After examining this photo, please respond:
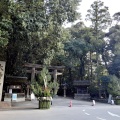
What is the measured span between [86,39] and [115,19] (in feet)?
18.8

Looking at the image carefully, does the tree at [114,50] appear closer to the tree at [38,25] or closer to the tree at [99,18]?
the tree at [99,18]

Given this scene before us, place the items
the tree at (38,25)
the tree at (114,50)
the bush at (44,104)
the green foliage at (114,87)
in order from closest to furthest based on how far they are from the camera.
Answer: the tree at (38,25) < the bush at (44,104) < the green foliage at (114,87) < the tree at (114,50)

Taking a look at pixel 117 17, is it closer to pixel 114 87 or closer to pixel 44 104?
pixel 114 87

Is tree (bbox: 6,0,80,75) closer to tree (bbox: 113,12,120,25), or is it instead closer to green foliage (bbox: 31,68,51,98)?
green foliage (bbox: 31,68,51,98)

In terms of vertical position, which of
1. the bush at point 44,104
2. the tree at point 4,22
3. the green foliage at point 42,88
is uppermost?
the tree at point 4,22

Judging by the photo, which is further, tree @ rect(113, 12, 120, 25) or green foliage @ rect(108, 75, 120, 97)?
tree @ rect(113, 12, 120, 25)

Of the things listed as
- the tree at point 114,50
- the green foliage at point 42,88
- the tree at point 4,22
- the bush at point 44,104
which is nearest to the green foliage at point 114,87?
the tree at point 114,50

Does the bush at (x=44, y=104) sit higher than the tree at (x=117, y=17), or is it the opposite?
the tree at (x=117, y=17)

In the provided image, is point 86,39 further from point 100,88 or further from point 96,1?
point 100,88

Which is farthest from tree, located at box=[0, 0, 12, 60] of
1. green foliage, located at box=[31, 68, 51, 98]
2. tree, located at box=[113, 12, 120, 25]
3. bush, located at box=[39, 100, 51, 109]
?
tree, located at box=[113, 12, 120, 25]

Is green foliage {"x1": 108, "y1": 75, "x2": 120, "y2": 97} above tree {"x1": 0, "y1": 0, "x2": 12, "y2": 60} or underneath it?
underneath

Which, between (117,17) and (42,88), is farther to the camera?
(117,17)

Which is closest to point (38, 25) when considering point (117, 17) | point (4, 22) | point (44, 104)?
point (4, 22)

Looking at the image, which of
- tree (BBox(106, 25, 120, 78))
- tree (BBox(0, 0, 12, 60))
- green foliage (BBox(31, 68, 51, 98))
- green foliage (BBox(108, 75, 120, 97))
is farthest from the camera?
tree (BBox(106, 25, 120, 78))
